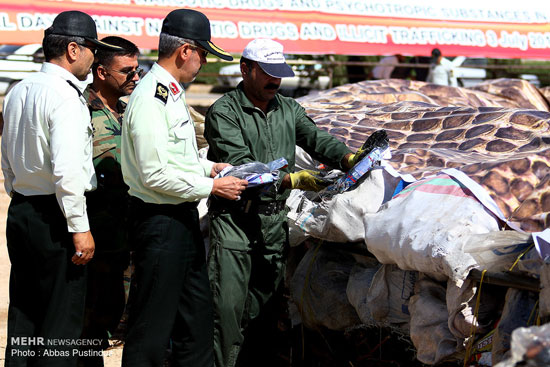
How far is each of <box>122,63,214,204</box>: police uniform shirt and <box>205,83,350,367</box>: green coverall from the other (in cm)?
43

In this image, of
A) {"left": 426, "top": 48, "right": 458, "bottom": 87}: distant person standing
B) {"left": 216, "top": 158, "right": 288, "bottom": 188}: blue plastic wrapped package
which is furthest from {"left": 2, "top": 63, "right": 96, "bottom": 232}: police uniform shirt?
{"left": 426, "top": 48, "right": 458, "bottom": 87}: distant person standing

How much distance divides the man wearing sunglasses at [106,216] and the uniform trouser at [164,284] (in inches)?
10.5

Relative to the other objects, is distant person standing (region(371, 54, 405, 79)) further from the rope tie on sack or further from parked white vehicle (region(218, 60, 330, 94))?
the rope tie on sack

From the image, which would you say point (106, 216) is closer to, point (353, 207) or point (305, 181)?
point (305, 181)

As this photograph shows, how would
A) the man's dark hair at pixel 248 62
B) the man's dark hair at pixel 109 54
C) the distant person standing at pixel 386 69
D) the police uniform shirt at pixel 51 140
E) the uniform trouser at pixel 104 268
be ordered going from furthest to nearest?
the distant person standing at pixel 386 69
the man's dark hair at pixel 109 54
the man's dark hair at pixel 248 62
the uniform trouser at pixel 104 268
the police uniform shirt at pixel 51 140

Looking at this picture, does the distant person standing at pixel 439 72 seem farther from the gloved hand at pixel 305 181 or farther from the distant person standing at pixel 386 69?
the gloved hand at pixel 305 181

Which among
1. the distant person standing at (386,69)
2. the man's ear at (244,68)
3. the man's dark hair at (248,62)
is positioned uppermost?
the man's dark hair at (248,62)

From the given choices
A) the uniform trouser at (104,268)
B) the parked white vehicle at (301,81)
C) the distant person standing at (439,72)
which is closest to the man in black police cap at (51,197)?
the uniform trouser at (104,268)

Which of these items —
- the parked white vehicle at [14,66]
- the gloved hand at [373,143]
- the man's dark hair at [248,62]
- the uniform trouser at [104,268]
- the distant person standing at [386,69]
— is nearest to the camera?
the uniform trouser at [104,268]

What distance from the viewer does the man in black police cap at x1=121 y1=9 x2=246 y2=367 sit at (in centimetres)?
316

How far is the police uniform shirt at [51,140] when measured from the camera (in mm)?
3090

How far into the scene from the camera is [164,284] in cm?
325

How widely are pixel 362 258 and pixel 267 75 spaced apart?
102cm

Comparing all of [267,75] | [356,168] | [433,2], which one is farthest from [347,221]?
[433,2]
